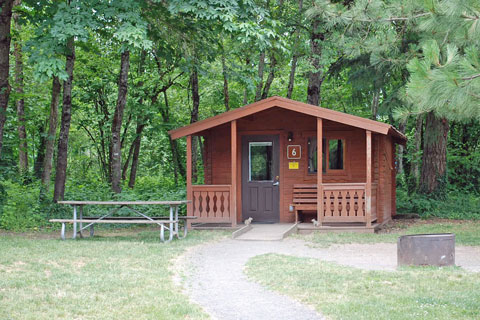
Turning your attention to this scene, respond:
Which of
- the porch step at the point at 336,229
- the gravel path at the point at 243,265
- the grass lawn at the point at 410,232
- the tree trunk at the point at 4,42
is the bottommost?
the gravel path at the point at 243,265

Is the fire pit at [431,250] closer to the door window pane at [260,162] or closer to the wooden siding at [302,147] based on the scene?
the wooden siding at [302,147]

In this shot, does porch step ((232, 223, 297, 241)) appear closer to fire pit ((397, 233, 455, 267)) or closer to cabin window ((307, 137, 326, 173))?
cabin window ((307, 137, 326, 173))

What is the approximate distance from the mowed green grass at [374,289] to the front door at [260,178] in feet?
18.4

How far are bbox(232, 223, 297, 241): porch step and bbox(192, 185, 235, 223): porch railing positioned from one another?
673 mm

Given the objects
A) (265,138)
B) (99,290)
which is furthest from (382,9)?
(99,290)

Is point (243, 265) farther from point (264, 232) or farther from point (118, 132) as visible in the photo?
point (118, 132)

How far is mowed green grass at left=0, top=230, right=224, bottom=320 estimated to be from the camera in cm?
543

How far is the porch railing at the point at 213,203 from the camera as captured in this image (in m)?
12.8

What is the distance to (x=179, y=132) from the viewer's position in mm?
12945

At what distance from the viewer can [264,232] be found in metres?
12.0

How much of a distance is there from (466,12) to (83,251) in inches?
261

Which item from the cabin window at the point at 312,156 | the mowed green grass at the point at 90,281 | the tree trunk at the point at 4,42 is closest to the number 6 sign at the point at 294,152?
the cabin window at the point at 312,156

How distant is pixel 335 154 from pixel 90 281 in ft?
27.4

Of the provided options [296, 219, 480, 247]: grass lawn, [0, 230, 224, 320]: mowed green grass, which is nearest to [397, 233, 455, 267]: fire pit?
[296, 219, 480, 247]: grass lawn
